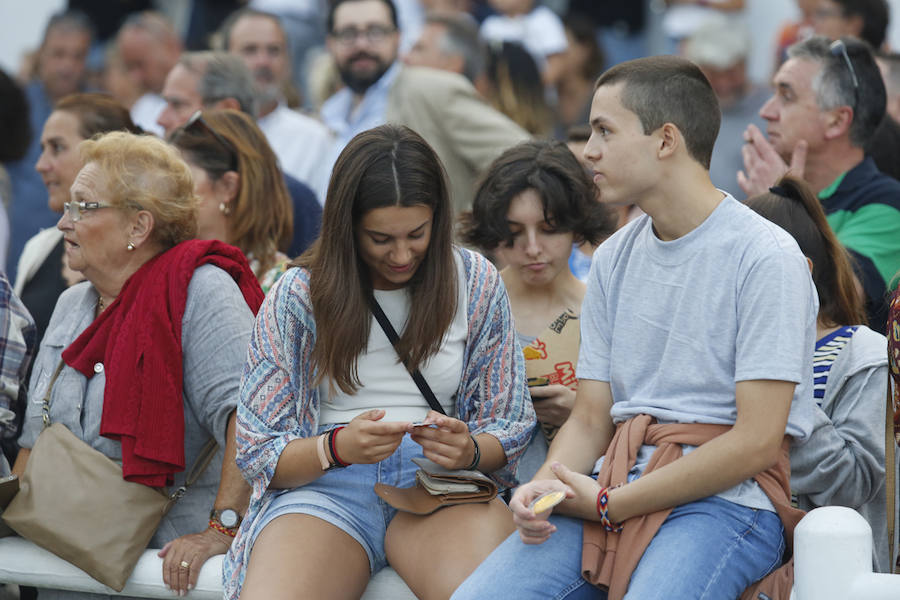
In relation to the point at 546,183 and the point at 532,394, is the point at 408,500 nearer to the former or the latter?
the point at 532,394

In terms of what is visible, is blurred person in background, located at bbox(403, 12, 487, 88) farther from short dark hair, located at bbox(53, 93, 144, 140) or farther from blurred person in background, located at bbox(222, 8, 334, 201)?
A: short dark hair, located at bbox(53, 93, 144, 140)

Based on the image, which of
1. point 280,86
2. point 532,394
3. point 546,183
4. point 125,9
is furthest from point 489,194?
point 125,9

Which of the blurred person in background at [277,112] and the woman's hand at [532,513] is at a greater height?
the blurred person in background at [277,112]

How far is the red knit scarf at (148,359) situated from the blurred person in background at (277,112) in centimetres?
218

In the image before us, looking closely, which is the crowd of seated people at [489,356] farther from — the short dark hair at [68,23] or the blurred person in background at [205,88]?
the short dark hair at [68,23]

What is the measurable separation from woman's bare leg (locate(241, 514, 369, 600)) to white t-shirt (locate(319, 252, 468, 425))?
0.32 metres

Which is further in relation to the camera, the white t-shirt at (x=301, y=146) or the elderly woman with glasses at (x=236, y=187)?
the white t-shirt at (x=301, y=146)

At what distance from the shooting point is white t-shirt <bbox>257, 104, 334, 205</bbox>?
6.05 m

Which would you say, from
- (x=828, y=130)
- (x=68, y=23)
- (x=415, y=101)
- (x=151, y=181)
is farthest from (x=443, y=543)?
(x=68, y=23)

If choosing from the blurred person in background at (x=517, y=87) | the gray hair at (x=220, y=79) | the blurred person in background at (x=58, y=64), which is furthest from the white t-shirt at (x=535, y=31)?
the blurred person in background at (x=58, y=64)

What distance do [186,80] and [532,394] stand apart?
2.91 m

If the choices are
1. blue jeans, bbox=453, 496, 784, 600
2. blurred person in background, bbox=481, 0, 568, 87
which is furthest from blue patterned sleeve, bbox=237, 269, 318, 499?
blurred person in background, bbox=481, 0, 568, 87

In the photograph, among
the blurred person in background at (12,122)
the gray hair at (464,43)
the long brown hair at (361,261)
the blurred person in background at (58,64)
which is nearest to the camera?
the long brown hair at (361,261)

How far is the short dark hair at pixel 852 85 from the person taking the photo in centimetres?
460
